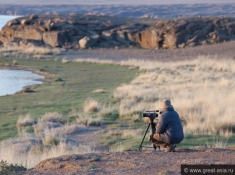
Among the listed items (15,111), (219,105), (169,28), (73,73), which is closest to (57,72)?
(73,73)

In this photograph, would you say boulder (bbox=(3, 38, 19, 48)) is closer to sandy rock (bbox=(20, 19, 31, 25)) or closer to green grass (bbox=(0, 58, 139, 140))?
sandy rock (bbox=(20, 19, 31, 25))

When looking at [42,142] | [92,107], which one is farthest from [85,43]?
[42,142]

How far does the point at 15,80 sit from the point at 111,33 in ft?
115

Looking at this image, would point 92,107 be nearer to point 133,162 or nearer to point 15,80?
point 133,162

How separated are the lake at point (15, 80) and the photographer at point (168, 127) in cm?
1847

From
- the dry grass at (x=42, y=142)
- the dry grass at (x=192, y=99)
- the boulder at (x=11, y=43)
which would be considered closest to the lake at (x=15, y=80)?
the dry grass at (x=192, y=99)

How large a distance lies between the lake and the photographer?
60.6ft

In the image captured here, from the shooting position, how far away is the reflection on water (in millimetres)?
29094

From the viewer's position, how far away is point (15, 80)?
3334 cm

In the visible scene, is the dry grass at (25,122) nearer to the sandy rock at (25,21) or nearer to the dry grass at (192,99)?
the dry grass at (192,99)

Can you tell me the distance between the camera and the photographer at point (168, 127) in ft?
31.5

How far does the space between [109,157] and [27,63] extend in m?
36.5

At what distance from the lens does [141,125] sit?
17.0 meters

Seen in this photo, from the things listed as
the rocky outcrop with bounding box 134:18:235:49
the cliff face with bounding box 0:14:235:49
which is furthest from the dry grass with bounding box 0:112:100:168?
the cliff face with bounding box 0:14:235:49
